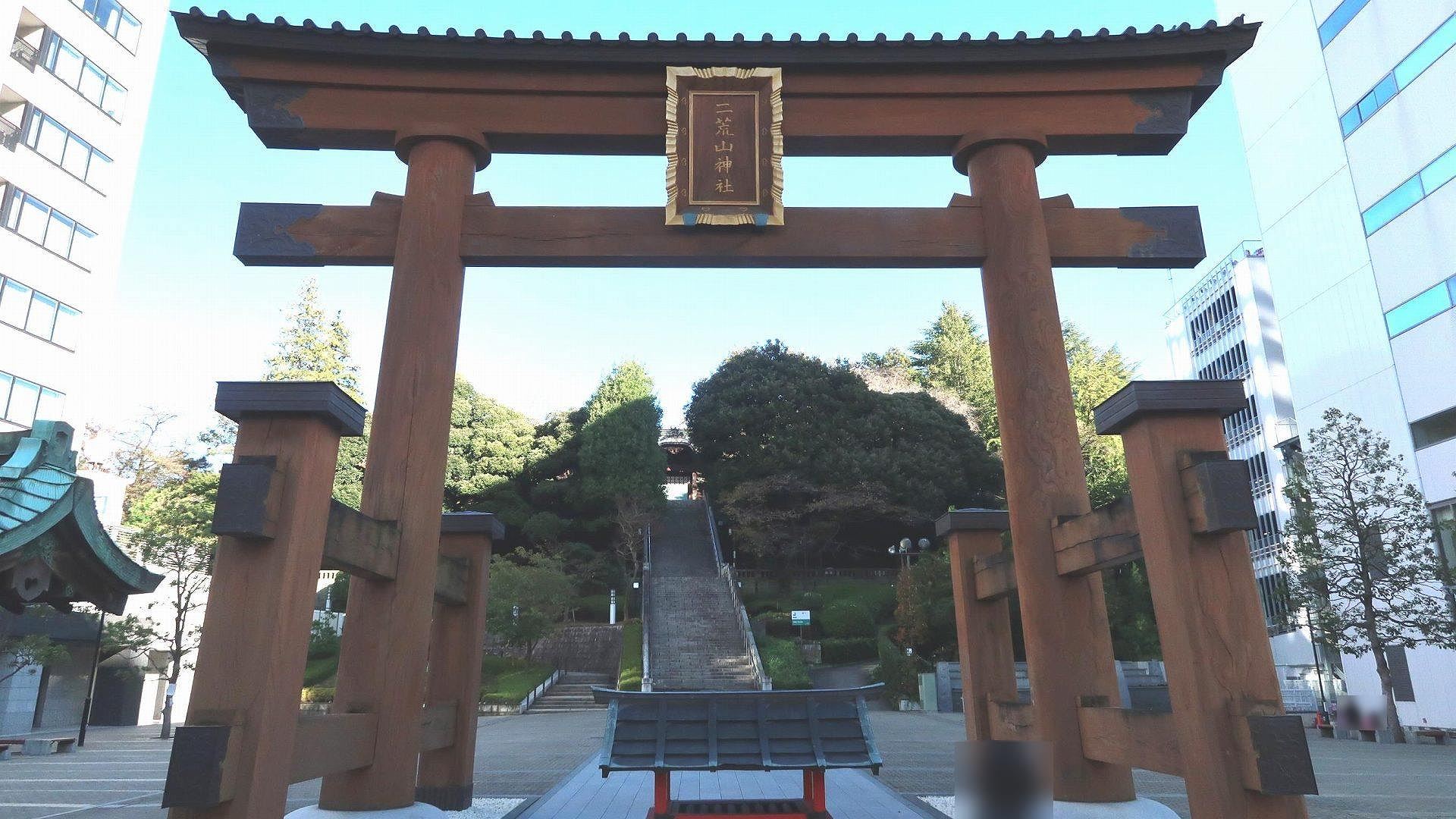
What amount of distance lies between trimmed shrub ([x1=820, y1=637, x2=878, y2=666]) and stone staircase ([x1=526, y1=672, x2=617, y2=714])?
Result: 6694 mm

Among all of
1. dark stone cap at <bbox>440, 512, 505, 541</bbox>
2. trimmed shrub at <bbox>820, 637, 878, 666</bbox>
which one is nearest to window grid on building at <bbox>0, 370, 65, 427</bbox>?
dark stone cap at <bbox>440, 512, 505, 541</bbox>

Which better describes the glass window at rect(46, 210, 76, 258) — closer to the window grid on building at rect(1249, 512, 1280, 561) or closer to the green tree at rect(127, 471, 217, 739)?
the green tree at rect(127, 471, 217, 739)

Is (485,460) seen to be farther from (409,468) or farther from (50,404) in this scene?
(409,468)

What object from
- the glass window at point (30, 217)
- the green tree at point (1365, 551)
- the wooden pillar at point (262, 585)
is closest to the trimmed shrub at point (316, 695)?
the glass window at point (30, 217)

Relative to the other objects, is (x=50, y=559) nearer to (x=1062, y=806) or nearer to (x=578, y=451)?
(x=1062, y=806)

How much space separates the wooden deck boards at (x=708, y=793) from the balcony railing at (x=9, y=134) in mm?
21296

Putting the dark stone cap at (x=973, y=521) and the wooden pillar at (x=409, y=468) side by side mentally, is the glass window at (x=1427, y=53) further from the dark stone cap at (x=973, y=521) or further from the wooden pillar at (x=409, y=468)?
the wooden pillar at (x=409, y=468)

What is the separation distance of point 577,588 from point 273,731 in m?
31.2

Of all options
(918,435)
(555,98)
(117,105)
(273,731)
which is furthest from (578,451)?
(273,731)

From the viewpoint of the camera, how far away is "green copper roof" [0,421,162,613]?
16.5ft

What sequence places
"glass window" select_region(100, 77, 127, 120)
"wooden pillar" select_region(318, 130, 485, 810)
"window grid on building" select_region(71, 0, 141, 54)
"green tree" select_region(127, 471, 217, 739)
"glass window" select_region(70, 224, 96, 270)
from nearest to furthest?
"wooden pillar" select_region(318, 130, 485, 810), "green tree" select_region(127, 471, 217, 739), "glass window" select_region(70, 224, 96, 270), "window grid on building" select_region(71, 0, 141, 54), "glass window" select_region(100, 77, 127, 120)

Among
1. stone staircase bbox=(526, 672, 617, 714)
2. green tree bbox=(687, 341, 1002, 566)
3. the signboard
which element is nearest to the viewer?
the signboard

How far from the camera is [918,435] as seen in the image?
35.1 metres

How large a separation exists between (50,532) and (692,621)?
24.0 meters
